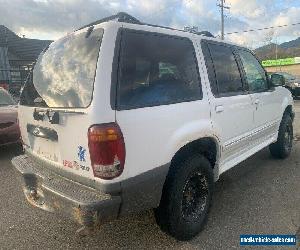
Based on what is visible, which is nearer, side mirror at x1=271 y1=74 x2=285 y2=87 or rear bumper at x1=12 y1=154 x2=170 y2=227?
rear bumper at x1=12 y1=154 x2=170 y2=227

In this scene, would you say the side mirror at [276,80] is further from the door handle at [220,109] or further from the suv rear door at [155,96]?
the suv rear door at [155,96]

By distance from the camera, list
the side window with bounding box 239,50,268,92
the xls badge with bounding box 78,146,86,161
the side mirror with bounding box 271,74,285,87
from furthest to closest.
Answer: the side mirror with bounding box 271,74,285,87, the side window with bounding box 239,50,268,92, the xls badge with bounding box 78,146,86,161

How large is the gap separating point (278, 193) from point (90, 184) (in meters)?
2.85

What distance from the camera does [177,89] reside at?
3.10 m

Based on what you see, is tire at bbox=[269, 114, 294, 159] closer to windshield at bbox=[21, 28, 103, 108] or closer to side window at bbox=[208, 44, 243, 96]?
side window at bbox=[208, 44, 243, 96]

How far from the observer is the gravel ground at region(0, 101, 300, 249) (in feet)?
10.6

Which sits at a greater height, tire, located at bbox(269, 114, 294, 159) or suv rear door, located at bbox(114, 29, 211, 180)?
suv rear door, located at bbox(114, 29, 211, 180)

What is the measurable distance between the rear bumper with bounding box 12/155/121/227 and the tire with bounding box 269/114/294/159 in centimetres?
411

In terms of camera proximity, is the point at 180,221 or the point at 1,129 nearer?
the point at 180,221

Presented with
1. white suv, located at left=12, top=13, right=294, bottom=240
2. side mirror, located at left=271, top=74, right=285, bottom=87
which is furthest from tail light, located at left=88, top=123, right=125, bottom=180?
side mirror, located at left=271, top=74, right=285, bottom=87

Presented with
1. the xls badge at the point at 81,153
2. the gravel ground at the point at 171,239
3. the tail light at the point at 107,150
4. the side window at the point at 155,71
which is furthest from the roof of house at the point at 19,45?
the tail light at the point at 107,150

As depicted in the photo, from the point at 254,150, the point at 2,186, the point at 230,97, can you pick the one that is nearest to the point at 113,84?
the point at 230,97

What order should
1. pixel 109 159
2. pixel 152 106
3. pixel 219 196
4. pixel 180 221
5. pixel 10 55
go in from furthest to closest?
pixel 10 55, pixel 219 196, pixel 180 221, pixel 152 106, pixel 109 159

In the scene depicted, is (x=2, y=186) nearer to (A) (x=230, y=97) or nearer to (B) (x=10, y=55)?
(A) (x=230, y=97)
